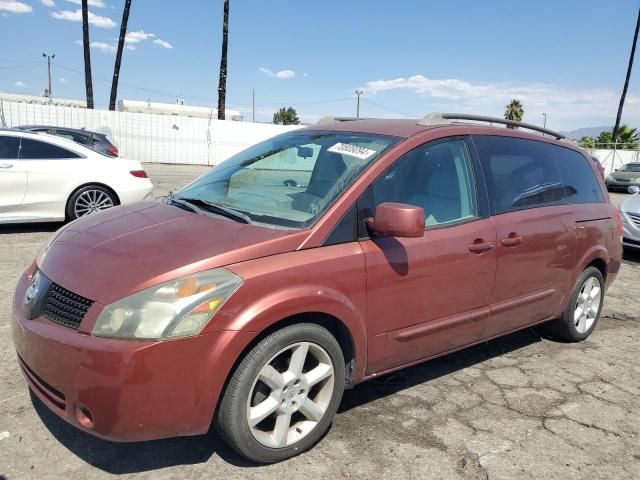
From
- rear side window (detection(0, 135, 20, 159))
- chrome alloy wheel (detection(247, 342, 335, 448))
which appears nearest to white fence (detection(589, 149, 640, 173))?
rear side window (detection(0, 135, 20, 159))

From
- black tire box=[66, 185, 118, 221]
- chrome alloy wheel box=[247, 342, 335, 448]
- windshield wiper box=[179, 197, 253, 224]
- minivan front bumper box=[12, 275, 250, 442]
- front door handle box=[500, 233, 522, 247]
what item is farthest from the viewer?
black tire box=[66, 185, 118, 221]

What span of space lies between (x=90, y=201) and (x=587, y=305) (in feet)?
20.8

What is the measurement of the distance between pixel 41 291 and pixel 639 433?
3.34m

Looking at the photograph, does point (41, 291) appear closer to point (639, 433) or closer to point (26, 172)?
point (639, 433)

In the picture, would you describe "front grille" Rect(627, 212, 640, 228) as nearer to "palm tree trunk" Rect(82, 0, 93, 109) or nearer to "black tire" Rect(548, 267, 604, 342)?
"black tire" Rect(548, 267, 604, 342)

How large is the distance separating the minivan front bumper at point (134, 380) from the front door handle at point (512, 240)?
1.95m

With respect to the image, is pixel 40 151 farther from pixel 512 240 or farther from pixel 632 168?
pixel 632 168

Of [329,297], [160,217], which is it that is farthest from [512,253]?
[160,217]

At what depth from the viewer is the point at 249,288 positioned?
7.84 feet

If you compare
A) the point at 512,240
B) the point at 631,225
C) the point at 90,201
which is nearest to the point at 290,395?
the point at 512,240

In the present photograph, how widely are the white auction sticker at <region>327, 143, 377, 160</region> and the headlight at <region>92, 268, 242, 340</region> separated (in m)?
1.21

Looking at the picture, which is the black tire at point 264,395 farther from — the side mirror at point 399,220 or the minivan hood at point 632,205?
the minivan hood at point 632,205

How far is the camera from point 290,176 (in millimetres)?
3434

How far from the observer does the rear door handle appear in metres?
3.30
